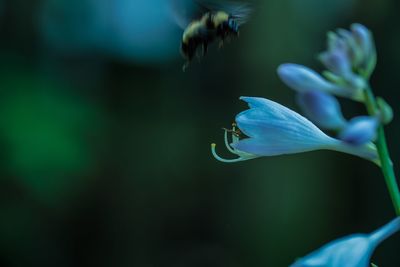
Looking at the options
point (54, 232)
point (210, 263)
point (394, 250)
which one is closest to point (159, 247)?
point (210, 263)

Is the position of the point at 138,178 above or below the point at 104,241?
above

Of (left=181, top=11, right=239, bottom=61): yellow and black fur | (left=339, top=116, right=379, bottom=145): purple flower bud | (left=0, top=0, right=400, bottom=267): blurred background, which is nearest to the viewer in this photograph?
(left=339, top=116, right=379, bottom=145): purple flower bud

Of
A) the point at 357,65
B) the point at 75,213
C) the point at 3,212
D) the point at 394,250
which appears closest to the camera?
the point at 357,65

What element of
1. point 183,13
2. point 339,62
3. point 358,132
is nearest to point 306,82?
point 339,62

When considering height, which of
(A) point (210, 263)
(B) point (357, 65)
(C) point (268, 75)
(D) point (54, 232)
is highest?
(C) point (268, 75)

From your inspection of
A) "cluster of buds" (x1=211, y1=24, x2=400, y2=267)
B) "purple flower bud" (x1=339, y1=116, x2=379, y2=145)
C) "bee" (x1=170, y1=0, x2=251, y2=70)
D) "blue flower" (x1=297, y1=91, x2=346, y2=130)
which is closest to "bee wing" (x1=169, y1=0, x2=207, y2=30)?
"bee" (x1=170, y1=0, x2=251, y2=70)

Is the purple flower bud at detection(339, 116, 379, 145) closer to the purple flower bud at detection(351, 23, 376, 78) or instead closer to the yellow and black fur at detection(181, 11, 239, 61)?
the purple flower bud at detection(351, 23, 376, 78)

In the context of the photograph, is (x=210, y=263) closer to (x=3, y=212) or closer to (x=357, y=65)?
(x=3, y=212)
